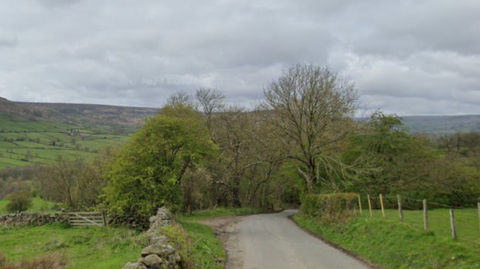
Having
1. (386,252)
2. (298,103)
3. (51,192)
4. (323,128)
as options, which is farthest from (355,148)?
(51,192)

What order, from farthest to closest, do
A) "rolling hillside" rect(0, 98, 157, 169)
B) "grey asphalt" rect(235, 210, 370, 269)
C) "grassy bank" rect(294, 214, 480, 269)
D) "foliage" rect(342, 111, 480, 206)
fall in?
1. "rolling hillside" rect(0, 98, 157, 169)
2. "foliage" rect(342, 111, 480, 206)
3. "grey asphalt" rect(235, 210, 370, 269)
4. "grassy bank" rect(294, 214, 480, 269)

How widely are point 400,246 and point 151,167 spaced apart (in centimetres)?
1403

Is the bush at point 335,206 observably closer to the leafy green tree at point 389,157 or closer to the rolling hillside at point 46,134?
the leafy green tree at point 389,157

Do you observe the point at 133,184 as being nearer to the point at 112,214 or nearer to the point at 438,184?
the point at 112,214

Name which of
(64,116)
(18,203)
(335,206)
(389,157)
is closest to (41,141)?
(64,116)

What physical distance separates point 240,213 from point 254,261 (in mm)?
26189

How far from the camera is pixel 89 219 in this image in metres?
23.3

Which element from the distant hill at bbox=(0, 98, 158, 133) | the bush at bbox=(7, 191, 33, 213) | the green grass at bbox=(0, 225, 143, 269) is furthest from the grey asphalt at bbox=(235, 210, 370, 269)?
the distant hill at bbox=(0, 98, 158, 133)

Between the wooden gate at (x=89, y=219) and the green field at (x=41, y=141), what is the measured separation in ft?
188

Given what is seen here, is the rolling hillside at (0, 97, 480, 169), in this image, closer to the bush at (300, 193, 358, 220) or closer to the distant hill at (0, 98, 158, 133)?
the distant hill at (0, 98, 158, 133)

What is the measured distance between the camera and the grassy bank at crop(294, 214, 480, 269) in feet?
35.9

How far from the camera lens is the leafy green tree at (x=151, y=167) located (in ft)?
67.5

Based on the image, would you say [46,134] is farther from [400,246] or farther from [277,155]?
[400,246]

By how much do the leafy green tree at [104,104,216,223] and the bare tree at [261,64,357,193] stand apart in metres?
10.5
